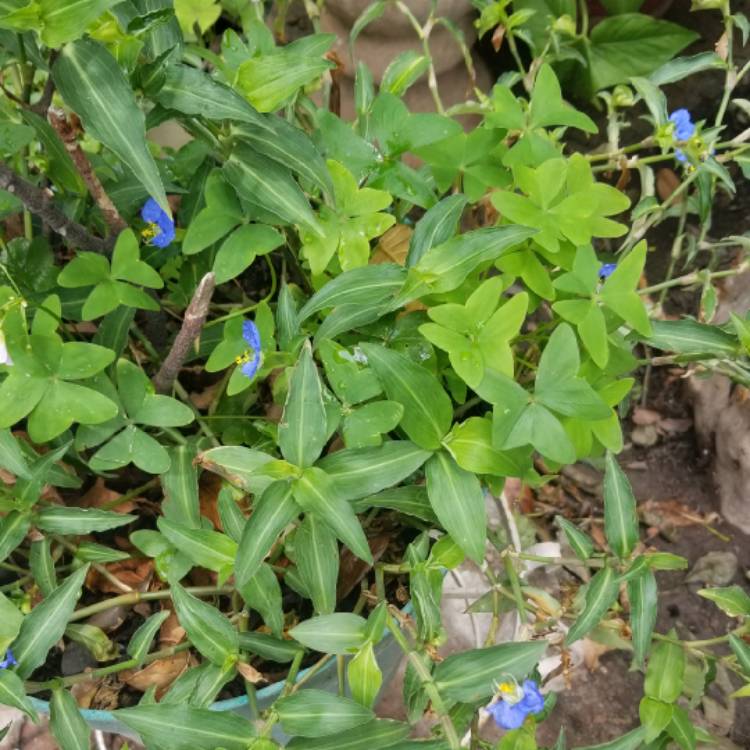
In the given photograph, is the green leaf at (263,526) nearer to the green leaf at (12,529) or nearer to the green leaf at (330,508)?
the green leaf at (330,508)

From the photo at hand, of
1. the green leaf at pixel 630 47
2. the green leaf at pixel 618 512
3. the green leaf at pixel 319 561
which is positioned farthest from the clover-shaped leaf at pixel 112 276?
the green leaf at pixel 630 47

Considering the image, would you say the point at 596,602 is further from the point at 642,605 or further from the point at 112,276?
the point at 112,276

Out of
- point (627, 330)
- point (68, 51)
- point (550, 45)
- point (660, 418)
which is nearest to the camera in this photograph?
point (68, 51)

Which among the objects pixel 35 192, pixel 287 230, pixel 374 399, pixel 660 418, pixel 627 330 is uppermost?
pixel 35 192

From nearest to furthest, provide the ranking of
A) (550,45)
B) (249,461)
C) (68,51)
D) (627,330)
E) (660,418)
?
(68,51), (249,461), (627,330), (550,45), (660,418)

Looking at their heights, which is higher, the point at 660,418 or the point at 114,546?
the point at 114,546

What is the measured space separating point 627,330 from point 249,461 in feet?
1.86

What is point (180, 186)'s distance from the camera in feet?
3.67

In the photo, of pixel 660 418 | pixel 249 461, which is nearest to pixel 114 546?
pixel 249 461

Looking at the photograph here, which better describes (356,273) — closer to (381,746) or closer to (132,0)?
(132,0)

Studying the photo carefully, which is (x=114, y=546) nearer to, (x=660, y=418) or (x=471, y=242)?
(x=471, y=242)

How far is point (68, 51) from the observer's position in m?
0.74

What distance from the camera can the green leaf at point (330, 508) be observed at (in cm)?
80

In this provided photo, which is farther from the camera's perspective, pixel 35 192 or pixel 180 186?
pixel 180 186
